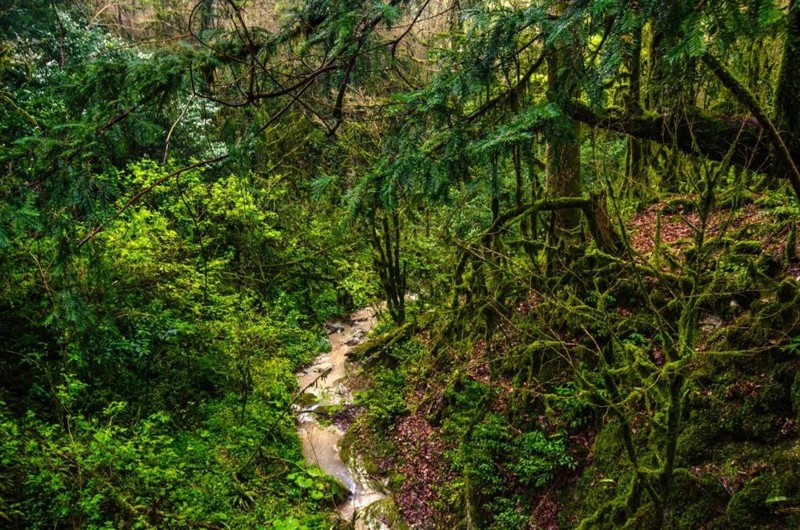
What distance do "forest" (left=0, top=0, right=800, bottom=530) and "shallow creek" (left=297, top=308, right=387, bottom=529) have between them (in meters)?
0.07

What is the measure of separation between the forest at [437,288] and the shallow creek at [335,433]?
0.24ft

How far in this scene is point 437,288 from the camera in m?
10.5

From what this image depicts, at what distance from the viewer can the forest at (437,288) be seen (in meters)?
3.17

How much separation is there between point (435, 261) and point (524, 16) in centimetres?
754

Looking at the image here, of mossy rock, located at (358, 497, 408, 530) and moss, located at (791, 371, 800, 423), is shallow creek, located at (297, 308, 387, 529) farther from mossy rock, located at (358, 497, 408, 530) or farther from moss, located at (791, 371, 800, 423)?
moss, located at (791, 371, 800, 423)

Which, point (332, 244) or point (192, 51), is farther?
point (332, 244)

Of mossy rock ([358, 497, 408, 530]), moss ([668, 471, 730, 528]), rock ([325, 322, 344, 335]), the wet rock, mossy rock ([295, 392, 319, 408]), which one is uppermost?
moss ([668, 471, 730, 528])

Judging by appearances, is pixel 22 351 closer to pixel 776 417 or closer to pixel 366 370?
pixel 366 370

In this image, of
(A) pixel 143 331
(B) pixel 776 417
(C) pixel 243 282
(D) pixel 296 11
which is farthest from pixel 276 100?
(C) pixel 243 282

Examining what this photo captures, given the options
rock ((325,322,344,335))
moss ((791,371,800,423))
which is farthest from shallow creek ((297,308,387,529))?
moss ((791,371,800,423))

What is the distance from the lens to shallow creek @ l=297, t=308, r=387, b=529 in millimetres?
6805

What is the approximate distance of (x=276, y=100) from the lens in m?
4.59

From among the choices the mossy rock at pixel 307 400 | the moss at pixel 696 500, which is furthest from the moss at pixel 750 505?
the mossy rock at pixel 307 400

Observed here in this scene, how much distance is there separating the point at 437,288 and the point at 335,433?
3.74m
